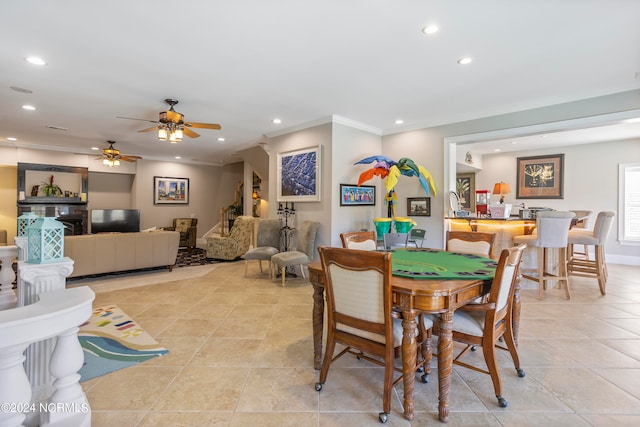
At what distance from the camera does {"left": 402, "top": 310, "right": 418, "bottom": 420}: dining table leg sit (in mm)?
1708

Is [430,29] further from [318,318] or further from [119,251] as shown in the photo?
[119,251]

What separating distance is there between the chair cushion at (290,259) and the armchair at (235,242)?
225cm

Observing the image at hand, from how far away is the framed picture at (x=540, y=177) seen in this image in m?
6.93

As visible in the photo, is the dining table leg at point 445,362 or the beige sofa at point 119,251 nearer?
the dining table leg at point 445,362

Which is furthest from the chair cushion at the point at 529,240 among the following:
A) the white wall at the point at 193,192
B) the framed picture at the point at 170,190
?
the framed picture at the point at 170,190

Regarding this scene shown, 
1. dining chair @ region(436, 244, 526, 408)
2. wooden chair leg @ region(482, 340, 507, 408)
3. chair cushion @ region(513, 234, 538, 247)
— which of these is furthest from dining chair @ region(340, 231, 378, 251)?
chair cushion @ region(513, 234, 538, 247)

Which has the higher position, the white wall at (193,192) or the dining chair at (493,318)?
the white wall at (193,192)

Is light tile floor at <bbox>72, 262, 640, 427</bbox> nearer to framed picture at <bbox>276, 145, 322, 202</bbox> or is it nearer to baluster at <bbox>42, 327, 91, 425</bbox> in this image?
baluster at <bbox>42, 327, 91, 425</bbox>

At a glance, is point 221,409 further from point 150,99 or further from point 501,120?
point 501,120

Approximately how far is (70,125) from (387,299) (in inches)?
248

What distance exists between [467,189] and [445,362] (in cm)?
754

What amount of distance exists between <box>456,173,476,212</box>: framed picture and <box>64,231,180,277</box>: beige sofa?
7076 millimetres

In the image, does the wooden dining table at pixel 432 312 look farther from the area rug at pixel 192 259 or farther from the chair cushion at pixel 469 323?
the area rug at pixel 192 259

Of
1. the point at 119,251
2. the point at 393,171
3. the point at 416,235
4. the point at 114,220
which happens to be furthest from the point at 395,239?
the point at 114,220
